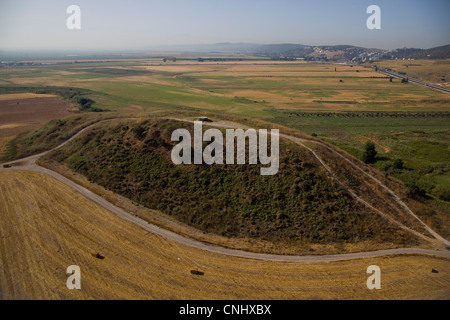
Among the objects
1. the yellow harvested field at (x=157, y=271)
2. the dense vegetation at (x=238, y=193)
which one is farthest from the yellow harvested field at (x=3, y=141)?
the yellow harvested field at (x=157, y=271)

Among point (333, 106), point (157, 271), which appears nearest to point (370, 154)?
point (157, 271)

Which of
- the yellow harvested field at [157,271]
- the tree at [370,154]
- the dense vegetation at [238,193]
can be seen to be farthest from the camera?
the tree at [370,154]

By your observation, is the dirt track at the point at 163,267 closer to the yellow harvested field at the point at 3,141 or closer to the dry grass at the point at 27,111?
the yellow harvested field at the point at 3,141

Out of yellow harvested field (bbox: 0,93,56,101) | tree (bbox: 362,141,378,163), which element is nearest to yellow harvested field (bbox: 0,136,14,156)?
yellow harvested field (bbox: 0,93,56,101)

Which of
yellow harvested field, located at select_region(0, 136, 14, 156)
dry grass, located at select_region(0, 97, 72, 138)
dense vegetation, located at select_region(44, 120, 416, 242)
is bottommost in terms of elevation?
dense vegetation, located at select_region(44, 120, 416, 242)

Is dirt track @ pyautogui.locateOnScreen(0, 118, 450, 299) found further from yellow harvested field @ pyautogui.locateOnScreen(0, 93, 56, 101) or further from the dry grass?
yellow harvested field @ pyautogui.locateOnScreen(0, 93, 56, 101)
